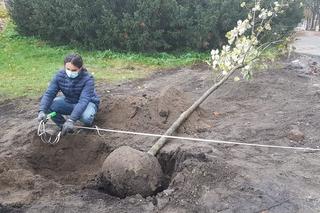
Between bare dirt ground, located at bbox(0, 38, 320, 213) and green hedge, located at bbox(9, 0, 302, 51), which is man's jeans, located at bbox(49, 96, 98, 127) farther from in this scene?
green hedge, located at bbox(9, 0, 302, 51)

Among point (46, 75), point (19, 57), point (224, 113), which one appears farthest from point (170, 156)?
point (19, 57)

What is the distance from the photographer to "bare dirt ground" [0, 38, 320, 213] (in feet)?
14.3

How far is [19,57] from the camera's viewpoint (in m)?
12.1

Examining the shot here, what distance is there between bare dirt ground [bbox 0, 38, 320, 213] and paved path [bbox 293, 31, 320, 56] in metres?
4.21

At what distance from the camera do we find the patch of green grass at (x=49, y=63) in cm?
929

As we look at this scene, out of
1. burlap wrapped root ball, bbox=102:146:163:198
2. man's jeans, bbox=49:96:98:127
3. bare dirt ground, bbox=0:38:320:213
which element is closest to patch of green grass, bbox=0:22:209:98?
bare dirt ground, bbox=0:38:320:213

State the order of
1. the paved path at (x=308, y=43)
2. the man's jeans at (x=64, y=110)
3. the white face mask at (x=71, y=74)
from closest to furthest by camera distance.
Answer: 1. the white face mask at (x=71, y=74)
2. the man's jeans at (x=64, y=110)
3. the paved path at (x=308, y=43)

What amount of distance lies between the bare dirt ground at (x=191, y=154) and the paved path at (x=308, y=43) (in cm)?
421

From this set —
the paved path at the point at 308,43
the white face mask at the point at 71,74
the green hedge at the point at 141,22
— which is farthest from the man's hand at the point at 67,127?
the paved path at the point at 308,43

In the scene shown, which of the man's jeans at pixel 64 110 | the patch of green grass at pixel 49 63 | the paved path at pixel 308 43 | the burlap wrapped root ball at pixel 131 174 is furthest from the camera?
the paved path at pixel 308 43

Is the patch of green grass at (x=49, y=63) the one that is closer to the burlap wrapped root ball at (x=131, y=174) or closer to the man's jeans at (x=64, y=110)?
the man's jeans at (x=64, y=110)

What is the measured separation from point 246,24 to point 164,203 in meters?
4.09

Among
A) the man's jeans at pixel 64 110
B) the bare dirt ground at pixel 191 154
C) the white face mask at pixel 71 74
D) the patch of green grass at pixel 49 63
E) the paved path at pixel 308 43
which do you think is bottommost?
A: the paved path at pixel 308 43

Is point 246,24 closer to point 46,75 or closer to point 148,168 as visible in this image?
point 148,168
